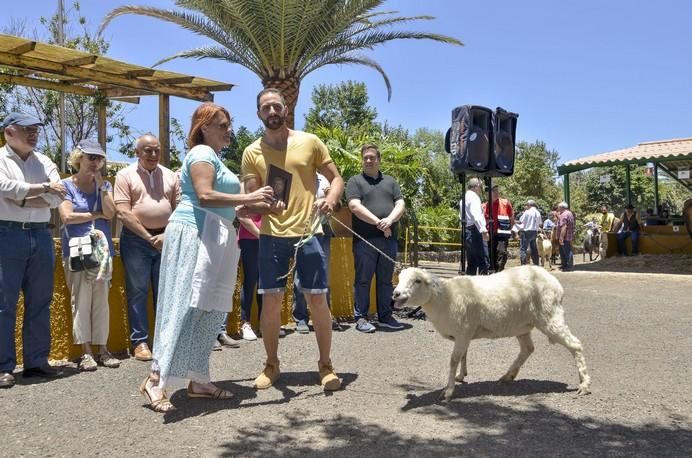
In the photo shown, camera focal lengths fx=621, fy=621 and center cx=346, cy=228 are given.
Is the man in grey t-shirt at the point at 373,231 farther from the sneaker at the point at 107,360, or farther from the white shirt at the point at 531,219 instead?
the white shirt at the point at 531,219

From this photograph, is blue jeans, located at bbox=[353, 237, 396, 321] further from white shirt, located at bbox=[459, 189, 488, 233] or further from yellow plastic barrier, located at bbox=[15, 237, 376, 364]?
white shirt, located at bbox=[459, 189, 488, 233]

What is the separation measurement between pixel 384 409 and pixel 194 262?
1553mm

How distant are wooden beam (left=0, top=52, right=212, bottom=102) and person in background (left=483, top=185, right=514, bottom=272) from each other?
7.10 meters

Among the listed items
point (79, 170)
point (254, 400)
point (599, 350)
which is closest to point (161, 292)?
point (254, 400)

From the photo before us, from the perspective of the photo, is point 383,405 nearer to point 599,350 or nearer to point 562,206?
point 599,350

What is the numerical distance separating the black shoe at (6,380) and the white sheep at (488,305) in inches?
114

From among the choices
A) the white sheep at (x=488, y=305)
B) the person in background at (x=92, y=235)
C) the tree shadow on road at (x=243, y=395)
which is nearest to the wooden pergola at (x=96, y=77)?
the person in background at (x=92, y=235)

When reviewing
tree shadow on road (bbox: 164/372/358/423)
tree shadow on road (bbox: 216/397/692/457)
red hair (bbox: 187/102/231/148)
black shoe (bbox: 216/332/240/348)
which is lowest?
tree shadow on road (bbox: 216/397/692/457)

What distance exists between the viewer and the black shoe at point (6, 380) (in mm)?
4547

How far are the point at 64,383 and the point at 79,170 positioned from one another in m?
1.80

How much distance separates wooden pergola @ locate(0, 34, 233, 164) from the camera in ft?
35.1

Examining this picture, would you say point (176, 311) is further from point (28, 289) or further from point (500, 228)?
point (500, 228)

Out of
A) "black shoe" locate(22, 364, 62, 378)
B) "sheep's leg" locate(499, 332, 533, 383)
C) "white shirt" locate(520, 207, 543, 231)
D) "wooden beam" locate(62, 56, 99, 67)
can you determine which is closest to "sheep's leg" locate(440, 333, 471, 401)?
"sheep's leg" locate(499, 332, 533, 383)

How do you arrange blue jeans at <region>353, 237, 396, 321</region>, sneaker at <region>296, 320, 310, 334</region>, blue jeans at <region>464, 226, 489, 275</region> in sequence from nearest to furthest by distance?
sneaker at <region>296, 320, 310, 334</region> < blue jeans at <region>353, 237, 396, 321</region> < blue jeans at <region>464, 226, 489, 275</region>
